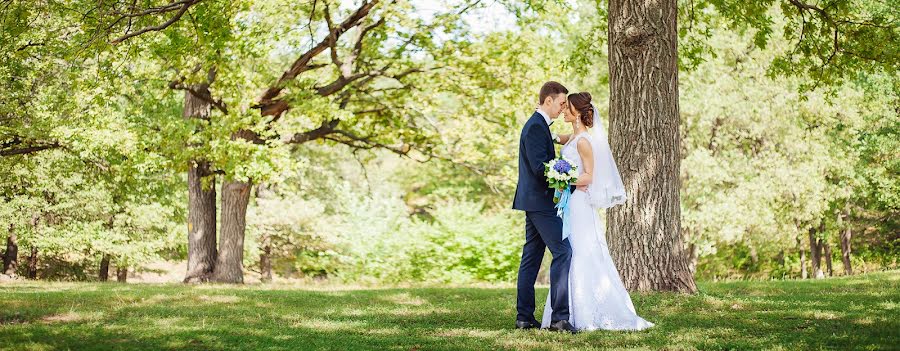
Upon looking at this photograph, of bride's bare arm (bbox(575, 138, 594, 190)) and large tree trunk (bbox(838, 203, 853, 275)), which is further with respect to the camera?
large tree trunk (bbox(838, 203, 853, 275))

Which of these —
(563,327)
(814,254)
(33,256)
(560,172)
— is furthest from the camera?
(814,254)

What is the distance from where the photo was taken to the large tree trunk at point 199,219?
62.6 ft

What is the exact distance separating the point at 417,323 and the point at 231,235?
12021 mm

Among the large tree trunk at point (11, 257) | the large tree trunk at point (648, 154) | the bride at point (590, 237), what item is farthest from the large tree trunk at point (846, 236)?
the large tree trunk at point (11, 257)

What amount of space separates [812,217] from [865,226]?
17.2ft

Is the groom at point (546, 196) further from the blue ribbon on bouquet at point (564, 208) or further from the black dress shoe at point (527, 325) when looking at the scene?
the black dress shoe at point (527, 325)

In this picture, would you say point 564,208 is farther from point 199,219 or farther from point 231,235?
point 199,219

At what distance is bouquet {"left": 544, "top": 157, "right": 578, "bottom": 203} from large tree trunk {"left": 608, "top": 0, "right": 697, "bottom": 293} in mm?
2445

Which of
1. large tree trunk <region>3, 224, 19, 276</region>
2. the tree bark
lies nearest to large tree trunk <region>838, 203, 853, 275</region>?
the tree bark

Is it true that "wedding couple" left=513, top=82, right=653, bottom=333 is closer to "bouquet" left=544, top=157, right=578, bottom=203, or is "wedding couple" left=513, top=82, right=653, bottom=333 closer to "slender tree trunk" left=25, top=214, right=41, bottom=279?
"bouquet" left=544, top=157, right=578, bottom=203

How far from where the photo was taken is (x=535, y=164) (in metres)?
6.97

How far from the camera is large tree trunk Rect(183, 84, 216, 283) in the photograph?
19.1 m

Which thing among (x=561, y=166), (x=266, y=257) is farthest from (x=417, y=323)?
(x=266, y=257)

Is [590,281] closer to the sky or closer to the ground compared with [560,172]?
closer to the ground
